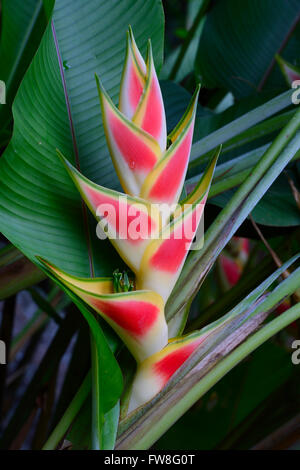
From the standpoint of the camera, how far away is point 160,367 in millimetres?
345

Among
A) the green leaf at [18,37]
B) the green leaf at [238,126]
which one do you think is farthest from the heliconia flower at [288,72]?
the green leaf at [18,37]

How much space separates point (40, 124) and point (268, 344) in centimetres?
53

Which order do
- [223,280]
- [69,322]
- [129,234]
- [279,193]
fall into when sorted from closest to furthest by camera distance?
[129,234] → [279,193] → [69,322] → [223,280]

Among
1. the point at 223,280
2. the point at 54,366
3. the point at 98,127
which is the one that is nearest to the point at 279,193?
the point at 98,127

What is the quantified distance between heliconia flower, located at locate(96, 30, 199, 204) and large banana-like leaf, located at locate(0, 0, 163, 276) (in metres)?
0.06

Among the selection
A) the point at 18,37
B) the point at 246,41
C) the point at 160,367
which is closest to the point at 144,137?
the point at 160,367

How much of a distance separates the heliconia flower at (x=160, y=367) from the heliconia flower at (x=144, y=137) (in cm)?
10

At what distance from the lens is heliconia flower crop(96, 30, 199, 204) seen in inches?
13.0

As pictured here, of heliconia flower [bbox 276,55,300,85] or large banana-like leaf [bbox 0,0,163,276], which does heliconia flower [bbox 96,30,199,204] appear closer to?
large banana-like leaf [bbox 0,0,163,276]

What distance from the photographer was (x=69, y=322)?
0.68 meters

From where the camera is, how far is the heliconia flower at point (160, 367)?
342mm

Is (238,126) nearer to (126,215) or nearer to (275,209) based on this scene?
(275,209)

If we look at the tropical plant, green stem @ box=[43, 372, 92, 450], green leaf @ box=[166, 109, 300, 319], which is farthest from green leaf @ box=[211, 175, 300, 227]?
green stem @ box=[43, 372, 92, 450]

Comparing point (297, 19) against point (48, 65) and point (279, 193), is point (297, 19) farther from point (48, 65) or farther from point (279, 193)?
point (48, 65)
